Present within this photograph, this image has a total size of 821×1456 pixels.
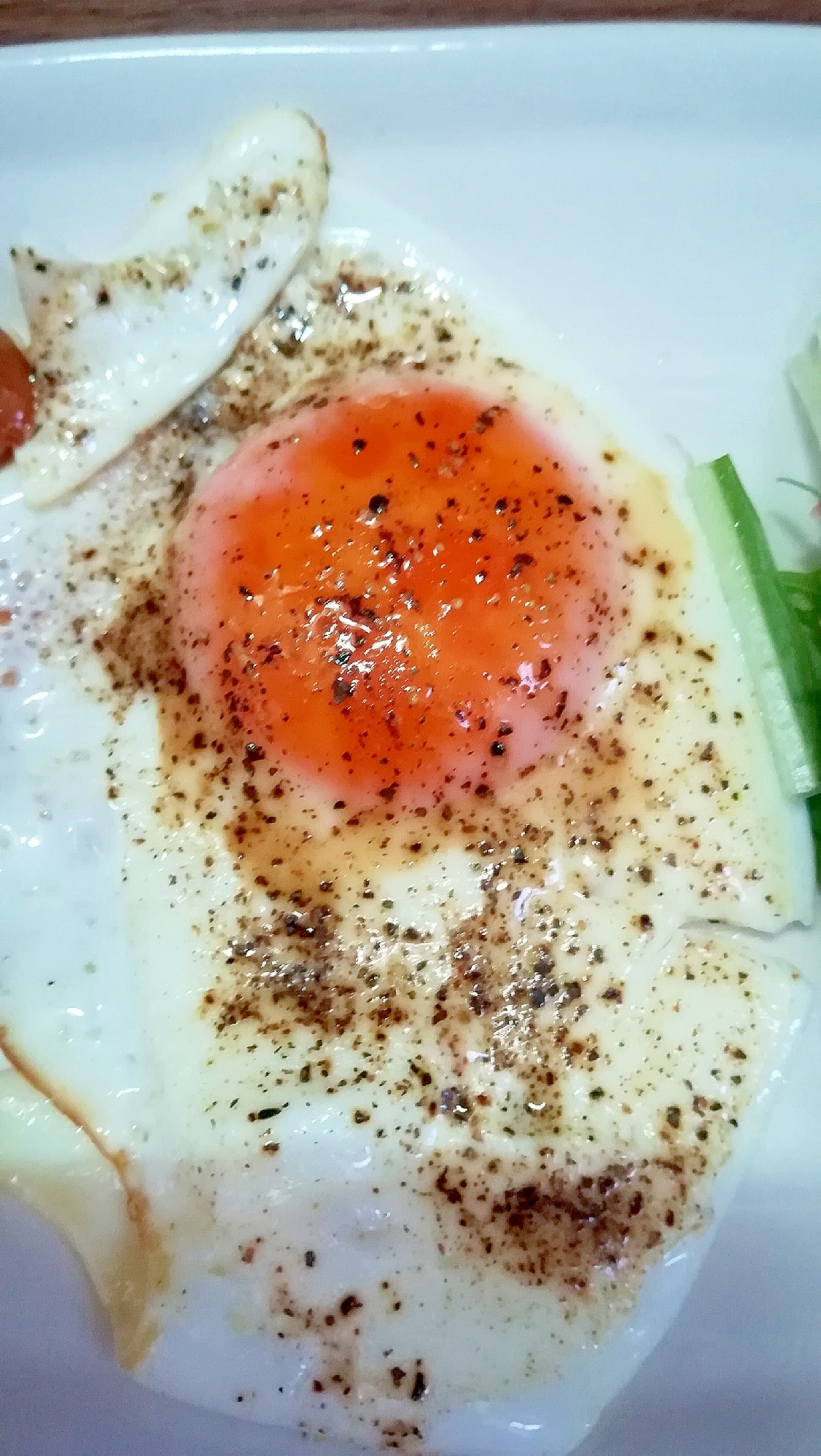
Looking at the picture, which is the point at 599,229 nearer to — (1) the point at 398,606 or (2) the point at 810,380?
(2) the point at 810,380

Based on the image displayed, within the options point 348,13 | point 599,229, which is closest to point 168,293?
point 348,13

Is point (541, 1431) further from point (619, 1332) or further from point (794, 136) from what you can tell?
point (794, 136)

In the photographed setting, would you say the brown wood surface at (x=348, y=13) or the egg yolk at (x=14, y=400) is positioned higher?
the brown wood surface at (x=348, y=13)

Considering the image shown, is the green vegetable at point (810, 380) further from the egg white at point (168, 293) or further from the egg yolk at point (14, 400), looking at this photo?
the egg yolk at point (14, 400)

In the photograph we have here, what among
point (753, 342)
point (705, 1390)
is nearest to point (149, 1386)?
point (705, 1390)

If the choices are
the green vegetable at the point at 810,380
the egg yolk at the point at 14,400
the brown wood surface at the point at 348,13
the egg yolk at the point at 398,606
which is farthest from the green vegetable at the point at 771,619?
the egg yolk at the point at 14,400

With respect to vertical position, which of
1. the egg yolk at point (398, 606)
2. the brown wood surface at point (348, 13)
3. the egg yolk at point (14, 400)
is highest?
the brown wood surface at point (348, 13)
